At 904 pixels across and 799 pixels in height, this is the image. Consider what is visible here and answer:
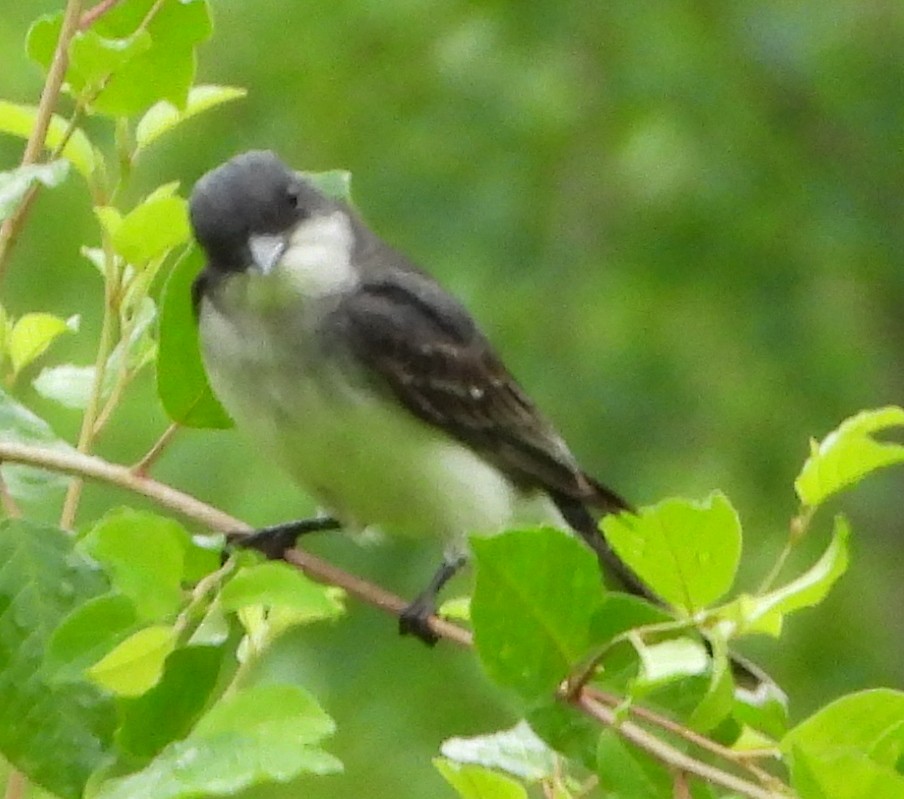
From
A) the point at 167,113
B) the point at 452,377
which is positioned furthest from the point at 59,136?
the point at 452,377

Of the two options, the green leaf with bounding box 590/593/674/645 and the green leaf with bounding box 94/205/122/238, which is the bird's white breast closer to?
the green leaf with bounding box 94/205/122/238

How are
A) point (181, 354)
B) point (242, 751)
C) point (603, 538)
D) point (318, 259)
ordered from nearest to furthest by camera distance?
point (242, 751) → point (181, 354) → point (603, 538) → point (318, 259)

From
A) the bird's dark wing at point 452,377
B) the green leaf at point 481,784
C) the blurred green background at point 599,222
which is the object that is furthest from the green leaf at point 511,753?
the blurred green background at point 599,222

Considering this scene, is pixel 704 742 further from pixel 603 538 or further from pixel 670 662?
pixel 603 538

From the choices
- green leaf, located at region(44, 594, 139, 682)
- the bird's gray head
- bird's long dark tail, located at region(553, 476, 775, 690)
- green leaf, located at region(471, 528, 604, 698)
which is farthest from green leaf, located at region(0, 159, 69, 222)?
bird's long dark tail, located at region(553, 476, 775, 690)

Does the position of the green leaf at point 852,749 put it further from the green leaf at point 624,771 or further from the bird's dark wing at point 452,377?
the bird's dark wing at point 452,377

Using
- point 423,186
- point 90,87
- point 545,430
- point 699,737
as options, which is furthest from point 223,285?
point 423,186
